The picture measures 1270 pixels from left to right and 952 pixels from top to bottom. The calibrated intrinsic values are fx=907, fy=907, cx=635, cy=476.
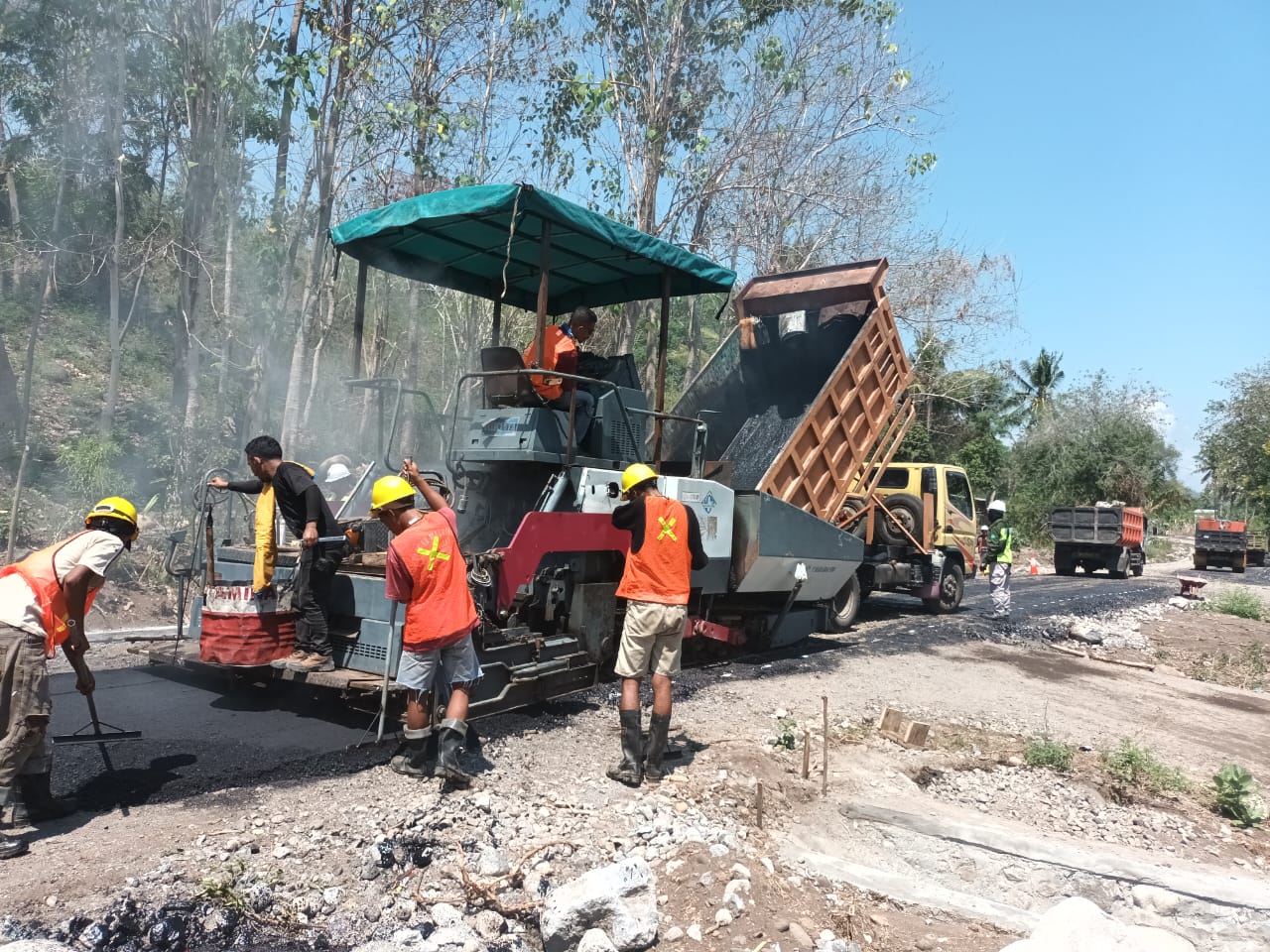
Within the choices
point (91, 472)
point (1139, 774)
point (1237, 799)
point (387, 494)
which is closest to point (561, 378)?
point (387, 494)

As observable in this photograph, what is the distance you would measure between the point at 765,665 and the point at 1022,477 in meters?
32.1

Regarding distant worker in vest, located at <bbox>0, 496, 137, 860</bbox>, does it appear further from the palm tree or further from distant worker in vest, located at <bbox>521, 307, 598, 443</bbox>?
the palm tree

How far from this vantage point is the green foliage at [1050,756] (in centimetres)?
534

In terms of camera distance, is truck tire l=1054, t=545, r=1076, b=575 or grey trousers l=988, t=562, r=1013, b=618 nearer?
grey trousers l=988, t=562, r=1013, b=618

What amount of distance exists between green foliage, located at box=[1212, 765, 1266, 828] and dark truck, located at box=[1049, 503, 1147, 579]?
1973 cm

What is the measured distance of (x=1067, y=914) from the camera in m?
3.02

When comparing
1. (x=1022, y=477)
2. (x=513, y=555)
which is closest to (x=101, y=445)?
(x=513, y=555)

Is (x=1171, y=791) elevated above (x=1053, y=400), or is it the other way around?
(x=1053, y=400)

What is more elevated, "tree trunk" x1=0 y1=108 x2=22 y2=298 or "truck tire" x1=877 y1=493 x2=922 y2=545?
"tree trunk" x1=0 y1=108 x2=22 y2=298

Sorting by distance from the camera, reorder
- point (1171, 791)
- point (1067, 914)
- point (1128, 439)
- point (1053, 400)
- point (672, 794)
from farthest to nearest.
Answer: point (1053, 400), point (1128, 439), point (1171, 791), point (672, 794), point (1067, 914)

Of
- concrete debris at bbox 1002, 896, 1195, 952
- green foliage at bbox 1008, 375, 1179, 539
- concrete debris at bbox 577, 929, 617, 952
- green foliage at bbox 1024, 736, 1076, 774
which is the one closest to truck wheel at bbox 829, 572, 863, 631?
green foliage at bbox 1024, 736, 1076, 774

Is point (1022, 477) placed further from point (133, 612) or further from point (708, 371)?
point (133, 612)

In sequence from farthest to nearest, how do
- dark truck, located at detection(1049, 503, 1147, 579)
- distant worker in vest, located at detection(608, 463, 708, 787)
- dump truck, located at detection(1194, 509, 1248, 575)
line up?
1. dump truck, located at detection(1194, 509, 1248, 575)
2. dark truck, located at detection(1049, 503, 1147, 579)
3. distant worker in vest, located at detection(608, 463, 708, 787)

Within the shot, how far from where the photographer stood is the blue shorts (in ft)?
14.4
